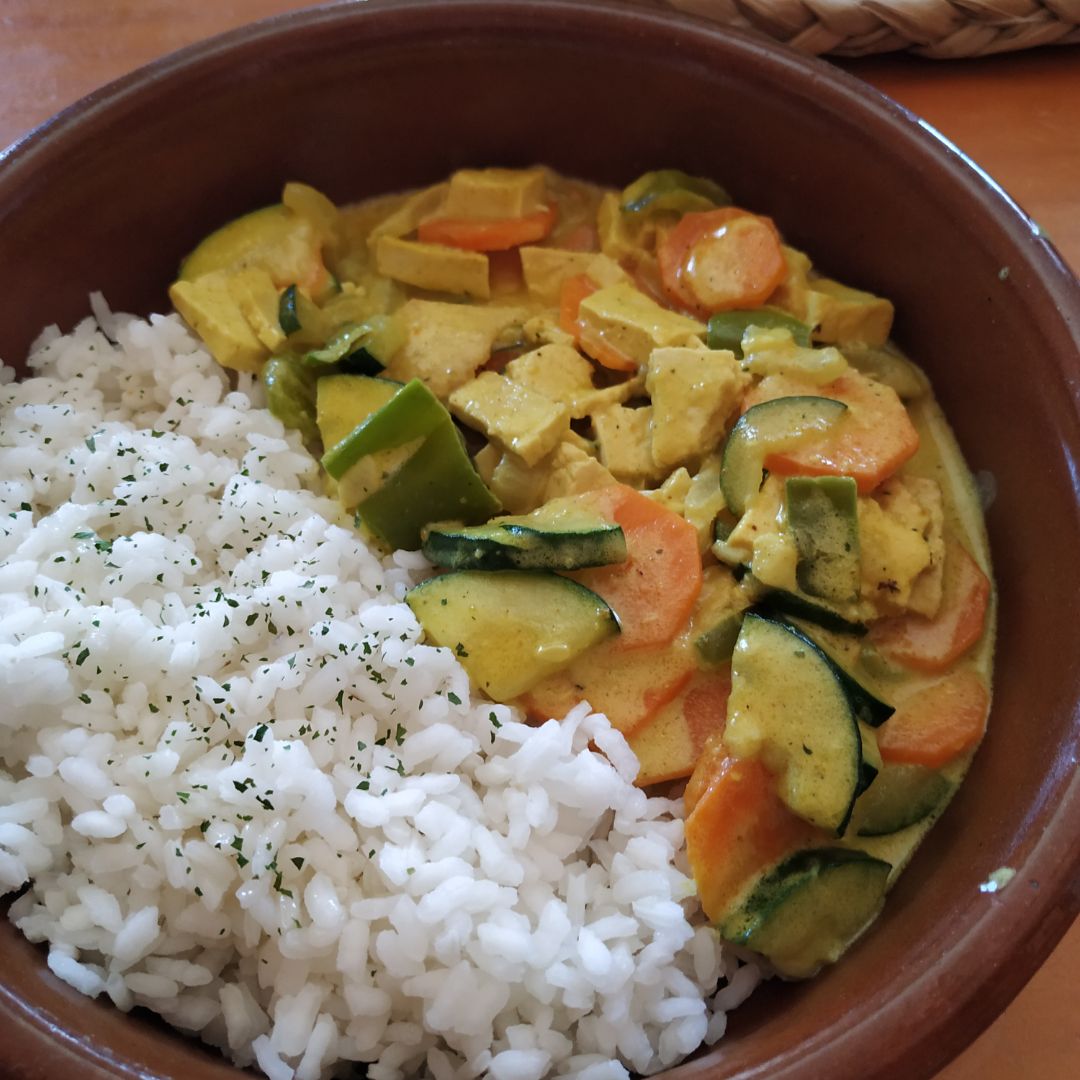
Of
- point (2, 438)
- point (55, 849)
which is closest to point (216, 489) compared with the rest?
point (2, 438)

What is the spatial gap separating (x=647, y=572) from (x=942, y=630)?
53 cm

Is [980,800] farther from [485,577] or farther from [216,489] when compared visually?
[216,489]

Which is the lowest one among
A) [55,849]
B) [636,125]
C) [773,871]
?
[55,849]

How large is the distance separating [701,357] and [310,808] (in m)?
1.04

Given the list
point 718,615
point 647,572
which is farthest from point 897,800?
point 647,572

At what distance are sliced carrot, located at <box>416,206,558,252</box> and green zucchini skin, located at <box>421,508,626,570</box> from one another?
2.54 feet

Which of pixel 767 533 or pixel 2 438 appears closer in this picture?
pixel 767 533

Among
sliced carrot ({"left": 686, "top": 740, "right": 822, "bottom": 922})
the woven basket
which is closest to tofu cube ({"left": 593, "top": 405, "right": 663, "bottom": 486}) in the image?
sliced carrot ({"left": 686, "top": 740, "right": 822, "bottom": 922})

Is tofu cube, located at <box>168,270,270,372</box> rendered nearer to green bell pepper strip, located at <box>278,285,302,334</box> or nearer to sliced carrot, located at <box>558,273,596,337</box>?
green bell pepper strip, located at <box>278,285,302,334</box>

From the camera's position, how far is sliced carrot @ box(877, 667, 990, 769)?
5.51 ft

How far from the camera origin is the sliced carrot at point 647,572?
5.69 feet

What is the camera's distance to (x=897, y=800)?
5.41 feet

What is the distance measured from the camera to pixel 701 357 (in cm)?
189

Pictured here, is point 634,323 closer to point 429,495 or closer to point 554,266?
point 554,266
